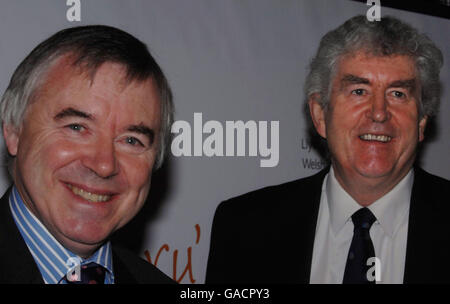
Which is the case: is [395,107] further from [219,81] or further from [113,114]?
[113,114]

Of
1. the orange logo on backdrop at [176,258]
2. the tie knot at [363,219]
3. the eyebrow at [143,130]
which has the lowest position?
the orange logo on backdrop at [176,258]

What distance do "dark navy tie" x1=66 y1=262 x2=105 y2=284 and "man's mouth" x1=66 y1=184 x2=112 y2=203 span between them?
0.15 meters

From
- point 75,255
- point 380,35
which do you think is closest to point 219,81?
point 380,35

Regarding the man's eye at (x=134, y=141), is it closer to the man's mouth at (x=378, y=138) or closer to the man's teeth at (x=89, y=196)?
the man's teeth at (x=89, y=196)

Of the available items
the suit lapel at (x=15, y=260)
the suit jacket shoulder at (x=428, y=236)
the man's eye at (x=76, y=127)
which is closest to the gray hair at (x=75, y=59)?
the man's eye at (x=76, y=127)

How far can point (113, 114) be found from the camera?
1.13 meters

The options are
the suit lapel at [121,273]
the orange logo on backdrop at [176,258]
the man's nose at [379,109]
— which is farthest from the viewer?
the orange logo on backdrop at [176,258]

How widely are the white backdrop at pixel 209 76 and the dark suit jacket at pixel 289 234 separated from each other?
0.39ft

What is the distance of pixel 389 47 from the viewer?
1433mm

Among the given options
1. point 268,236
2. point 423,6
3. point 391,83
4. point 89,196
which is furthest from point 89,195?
point 423,6

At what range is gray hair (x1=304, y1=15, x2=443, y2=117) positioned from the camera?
144 centimetres

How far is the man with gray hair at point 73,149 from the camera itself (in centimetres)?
112

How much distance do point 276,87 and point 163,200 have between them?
0.56 meters

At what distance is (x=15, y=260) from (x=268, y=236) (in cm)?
69
